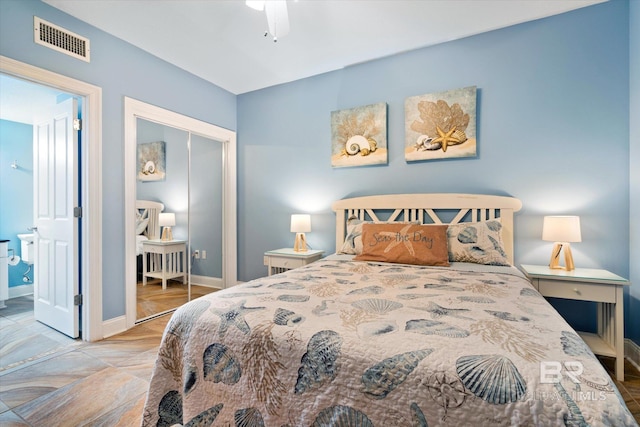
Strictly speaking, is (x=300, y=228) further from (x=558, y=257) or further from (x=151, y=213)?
(x=558, y=257)

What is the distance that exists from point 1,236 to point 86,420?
387cm

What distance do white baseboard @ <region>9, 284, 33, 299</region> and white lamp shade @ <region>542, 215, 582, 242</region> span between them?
6.10 metres

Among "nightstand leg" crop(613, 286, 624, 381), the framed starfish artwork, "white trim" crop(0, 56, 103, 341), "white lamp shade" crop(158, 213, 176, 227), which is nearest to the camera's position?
"nightstand leg" crop(613, 286, 624, 381)

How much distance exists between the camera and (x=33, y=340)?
97.6 inches

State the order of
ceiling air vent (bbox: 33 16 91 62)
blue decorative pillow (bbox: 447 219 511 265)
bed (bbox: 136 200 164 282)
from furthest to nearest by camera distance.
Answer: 1. bed (bbox: 136 200 164 282)
2. blue decorative pillow (bbox: 447 219 511 265)
3. ceiling air vent (bbox: 33 16 91 62)

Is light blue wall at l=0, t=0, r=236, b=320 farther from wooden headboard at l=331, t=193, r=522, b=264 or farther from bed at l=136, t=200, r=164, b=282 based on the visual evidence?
wooden headboard at l=331, t=193, r=522, b=264

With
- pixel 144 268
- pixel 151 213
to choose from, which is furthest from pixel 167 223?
pixel 144 268

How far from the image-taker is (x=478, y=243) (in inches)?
91.7

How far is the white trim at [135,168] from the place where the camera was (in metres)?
2.73

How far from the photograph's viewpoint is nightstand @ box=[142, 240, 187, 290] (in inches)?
118

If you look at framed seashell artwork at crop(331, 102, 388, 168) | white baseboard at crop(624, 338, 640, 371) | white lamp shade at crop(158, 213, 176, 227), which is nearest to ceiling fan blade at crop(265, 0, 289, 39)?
framed seashell artwork at crop(331, 102, 388, 168)

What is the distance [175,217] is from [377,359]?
119 inches

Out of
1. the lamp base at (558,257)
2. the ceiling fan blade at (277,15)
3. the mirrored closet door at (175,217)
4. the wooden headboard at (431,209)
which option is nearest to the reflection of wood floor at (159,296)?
the mirrored closet door at (175,217)

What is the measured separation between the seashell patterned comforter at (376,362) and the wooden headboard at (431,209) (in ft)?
3.95
